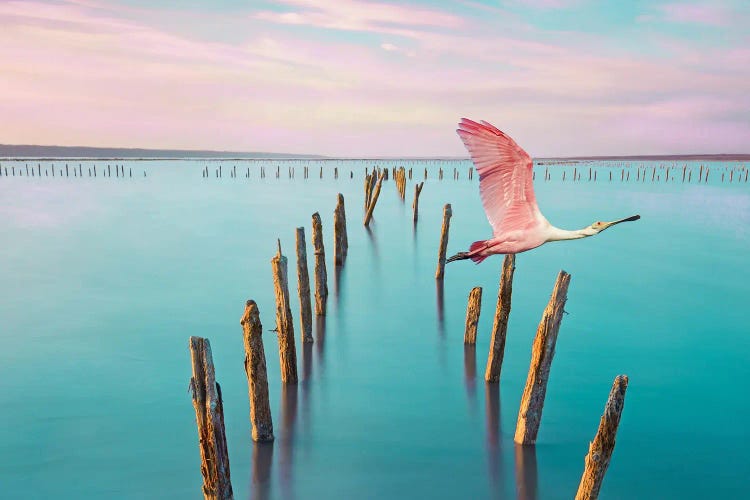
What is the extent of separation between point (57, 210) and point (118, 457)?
31.2 metres

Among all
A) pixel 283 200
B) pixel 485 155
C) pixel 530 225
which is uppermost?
pixel 485 155

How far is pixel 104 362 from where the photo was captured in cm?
1120

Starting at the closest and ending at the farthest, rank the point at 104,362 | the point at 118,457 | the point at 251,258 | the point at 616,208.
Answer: the point at 118,457 < the point at 104,362 < the point at 251,258 < the point at 616,208

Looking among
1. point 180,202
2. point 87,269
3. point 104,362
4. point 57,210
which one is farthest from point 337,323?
point 180,202

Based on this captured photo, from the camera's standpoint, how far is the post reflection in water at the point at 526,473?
23.3 feet

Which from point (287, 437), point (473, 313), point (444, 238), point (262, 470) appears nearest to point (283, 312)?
point (287, 437)

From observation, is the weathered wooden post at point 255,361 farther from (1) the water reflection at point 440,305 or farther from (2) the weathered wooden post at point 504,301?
(1) the water reflection at point 440,305

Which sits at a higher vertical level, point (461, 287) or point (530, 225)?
point (530, 225)

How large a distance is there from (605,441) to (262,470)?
13.3 ft

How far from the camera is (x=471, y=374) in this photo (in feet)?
33.8

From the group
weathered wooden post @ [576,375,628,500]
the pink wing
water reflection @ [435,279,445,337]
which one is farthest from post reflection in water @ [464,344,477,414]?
the pink wing

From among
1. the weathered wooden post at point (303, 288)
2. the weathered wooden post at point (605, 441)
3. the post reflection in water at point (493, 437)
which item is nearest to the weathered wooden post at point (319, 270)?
the weathered wooden post at point (303, 288)

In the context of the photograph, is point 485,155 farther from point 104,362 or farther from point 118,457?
point 104,362

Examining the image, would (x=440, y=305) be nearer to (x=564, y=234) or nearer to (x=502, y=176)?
(x=502, y=176)
